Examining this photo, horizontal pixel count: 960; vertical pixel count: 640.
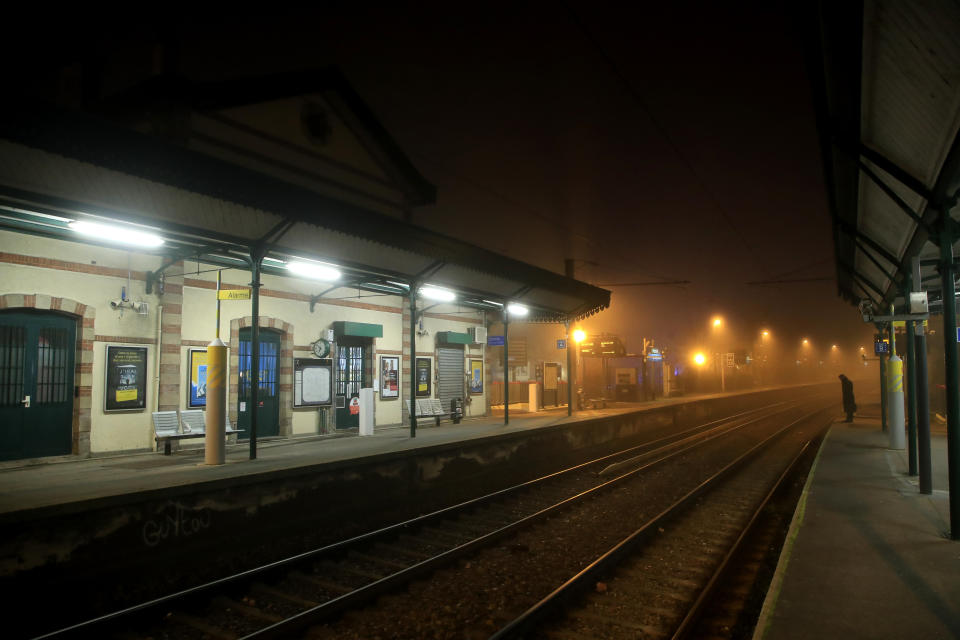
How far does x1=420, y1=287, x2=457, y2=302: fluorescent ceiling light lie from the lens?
13495 mm

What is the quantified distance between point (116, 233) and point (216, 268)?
392 cm

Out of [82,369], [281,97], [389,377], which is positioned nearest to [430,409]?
[389,377]

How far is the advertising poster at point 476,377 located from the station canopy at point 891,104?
44.7ft

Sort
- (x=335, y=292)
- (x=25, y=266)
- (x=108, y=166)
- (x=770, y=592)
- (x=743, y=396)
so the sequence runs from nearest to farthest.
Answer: (x=770, y=592)
(x=108, y=166)
(x=25, y=266)
(x=335, y=292)
(x=743, y=396)

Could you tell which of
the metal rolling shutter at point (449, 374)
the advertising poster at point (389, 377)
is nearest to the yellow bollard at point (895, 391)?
the metal rolling shutter at point (449, 374)

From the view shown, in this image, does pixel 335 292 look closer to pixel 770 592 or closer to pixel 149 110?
pixel 149 110

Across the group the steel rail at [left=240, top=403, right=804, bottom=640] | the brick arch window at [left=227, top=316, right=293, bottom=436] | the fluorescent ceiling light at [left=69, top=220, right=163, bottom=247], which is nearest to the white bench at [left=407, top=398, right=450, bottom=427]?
the brick arch window at [left=227, top=316, right=293, bottom=436]

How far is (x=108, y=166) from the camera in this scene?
20.8 ft

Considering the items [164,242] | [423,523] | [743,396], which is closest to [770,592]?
[423,523]

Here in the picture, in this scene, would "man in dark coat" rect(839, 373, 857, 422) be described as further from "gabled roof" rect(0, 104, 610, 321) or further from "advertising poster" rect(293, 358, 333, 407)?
"advertising poster" rect(293, 358, 333, 407)

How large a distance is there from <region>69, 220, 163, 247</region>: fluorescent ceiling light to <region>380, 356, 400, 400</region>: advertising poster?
8.32 metres

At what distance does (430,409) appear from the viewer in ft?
54.1

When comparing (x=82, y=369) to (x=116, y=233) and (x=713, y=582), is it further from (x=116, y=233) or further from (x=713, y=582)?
(x=713, y=582)

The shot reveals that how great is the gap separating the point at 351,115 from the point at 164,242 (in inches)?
375
